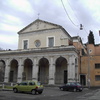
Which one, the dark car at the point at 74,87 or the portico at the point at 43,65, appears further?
the portico at the point at 43,65

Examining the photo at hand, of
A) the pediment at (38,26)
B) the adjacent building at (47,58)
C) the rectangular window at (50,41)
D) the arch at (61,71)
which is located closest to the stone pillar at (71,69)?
the adjacent building at (47,58)

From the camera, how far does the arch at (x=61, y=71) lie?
39.0 m

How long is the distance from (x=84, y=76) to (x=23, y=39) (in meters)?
17.4

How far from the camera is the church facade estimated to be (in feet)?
119

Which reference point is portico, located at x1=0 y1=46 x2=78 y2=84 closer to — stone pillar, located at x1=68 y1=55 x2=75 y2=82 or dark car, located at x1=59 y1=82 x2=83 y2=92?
stone pillar, located at x1=68 y1=55 x2=75 y2=82

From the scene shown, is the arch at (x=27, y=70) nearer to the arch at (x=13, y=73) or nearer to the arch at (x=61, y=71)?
the arch at (x=13, y=73)

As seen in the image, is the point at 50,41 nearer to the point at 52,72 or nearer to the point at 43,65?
the point at 43,65

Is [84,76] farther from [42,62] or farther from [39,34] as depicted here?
[39,34]

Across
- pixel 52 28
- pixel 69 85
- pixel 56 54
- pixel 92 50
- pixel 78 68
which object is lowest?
pixel 69 85

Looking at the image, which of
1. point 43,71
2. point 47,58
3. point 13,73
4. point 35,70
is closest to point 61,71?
point 43,71

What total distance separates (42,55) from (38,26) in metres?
8.35

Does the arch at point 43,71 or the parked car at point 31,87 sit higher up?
the arch at point 43,71

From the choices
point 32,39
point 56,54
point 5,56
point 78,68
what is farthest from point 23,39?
point 78,68

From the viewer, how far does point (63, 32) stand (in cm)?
4088
